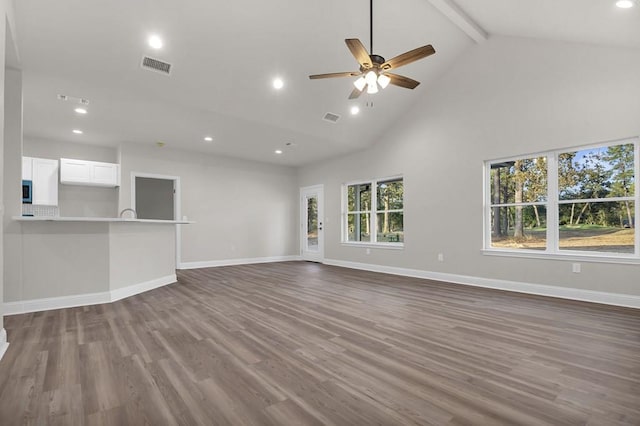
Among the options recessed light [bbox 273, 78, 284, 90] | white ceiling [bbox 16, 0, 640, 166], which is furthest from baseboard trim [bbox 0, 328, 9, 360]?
recessed light [bbox 273, 78, 284, 90]

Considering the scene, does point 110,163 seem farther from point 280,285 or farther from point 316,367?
point 316,367

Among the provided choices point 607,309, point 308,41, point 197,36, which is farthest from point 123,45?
point 607,309

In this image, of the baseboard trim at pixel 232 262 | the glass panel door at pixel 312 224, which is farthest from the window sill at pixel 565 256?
the baseboard trim at pixel 232 262

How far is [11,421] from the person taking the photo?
1679 millimetres

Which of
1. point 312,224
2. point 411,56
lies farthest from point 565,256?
point 312,224

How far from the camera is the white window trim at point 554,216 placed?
394 centimetres

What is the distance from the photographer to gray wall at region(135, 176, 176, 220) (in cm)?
952

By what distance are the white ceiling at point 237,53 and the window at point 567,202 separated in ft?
4.69

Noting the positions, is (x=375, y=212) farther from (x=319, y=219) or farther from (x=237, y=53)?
(x=237, y=53)

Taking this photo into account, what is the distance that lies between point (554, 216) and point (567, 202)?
9.8 inches

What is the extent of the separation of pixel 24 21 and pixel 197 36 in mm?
1714

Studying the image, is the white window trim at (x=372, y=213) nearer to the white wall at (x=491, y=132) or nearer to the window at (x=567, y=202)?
the white wall at (x=491, y=132)

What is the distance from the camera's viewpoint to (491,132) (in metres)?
5.20

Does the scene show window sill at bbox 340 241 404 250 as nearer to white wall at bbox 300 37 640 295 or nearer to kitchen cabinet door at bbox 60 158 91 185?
white wall at bbox 300 37 640 295
